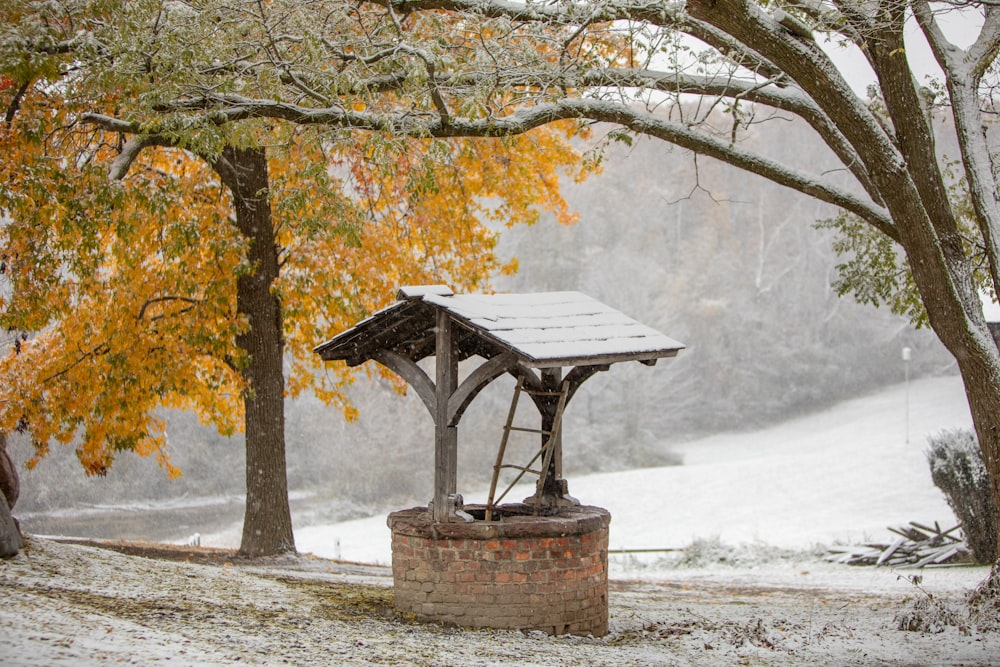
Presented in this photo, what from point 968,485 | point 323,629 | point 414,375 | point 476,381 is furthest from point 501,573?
point 968,485

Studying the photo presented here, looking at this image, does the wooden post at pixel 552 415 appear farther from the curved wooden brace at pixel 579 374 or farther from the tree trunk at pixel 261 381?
the tree trunk at pixel 261 381

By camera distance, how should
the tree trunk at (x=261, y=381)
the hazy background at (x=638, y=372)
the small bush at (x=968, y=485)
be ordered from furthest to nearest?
the hazy background at (x=638, y=372) → the small bush at (x=968, y=485) → the tree trunk at (x=261, y=381)

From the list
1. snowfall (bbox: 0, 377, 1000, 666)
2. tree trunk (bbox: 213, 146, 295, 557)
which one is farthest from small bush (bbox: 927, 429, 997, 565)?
tree trunk (bbox: 213, 146, 295, 557)

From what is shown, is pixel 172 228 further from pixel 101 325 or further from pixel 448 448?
pixel 448 448

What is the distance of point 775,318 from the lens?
51938mm

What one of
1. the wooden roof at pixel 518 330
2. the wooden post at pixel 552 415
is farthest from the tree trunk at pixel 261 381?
the wooden post at pixel 552 415

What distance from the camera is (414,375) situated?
25.6ft

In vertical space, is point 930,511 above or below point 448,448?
below

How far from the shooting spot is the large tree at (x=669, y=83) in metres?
7.79

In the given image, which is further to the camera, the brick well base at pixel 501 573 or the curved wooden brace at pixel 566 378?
the curved wooden brace at pixel 566 378

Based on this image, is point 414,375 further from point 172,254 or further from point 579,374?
point 172,254

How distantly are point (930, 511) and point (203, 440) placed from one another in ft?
81.8

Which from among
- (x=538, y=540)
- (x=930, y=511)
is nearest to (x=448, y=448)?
(x=538, y=540)

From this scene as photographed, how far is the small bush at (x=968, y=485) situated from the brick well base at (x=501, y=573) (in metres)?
10.6
